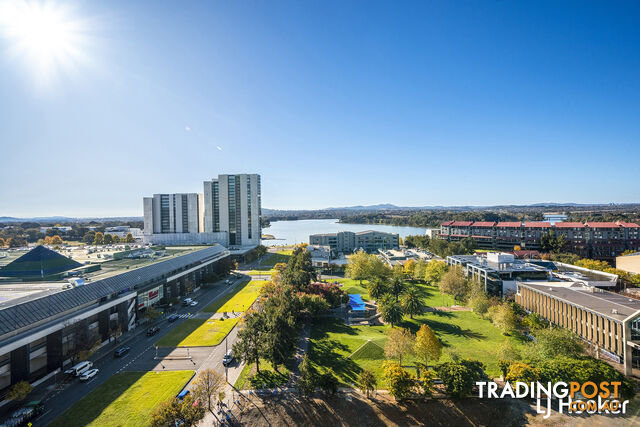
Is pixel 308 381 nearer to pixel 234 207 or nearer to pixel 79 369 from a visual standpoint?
pixel 79 369

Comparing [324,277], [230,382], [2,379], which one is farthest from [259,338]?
[324,277]

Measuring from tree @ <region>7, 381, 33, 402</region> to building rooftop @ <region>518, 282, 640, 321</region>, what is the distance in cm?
4534

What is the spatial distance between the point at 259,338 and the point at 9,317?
59.2 ft

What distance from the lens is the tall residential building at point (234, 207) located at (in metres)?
84.9

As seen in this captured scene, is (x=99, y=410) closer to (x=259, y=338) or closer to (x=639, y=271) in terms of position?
(x=259, y=338)

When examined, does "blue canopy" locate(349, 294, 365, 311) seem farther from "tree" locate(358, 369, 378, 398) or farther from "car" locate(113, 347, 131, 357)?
"car" locate(113, 347, 131, 357)

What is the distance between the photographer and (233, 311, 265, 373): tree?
2286cm

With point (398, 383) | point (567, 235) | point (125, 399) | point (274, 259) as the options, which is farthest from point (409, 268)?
point (567, 235)

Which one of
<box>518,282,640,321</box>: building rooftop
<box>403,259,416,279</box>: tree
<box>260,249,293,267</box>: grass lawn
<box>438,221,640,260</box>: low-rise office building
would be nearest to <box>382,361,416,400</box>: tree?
<box>518,282,640,321</box>: building rooftop

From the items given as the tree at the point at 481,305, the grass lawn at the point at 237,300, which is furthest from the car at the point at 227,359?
the tree at the point at 481,305

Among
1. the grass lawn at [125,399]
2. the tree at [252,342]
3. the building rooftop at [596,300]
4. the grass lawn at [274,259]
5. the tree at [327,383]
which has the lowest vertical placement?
the grass lawn at [274,259]

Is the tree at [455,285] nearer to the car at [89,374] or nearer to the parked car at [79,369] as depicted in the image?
the car at [89,374]

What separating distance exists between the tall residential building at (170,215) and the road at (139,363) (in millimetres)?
56962

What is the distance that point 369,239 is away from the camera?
301ft
